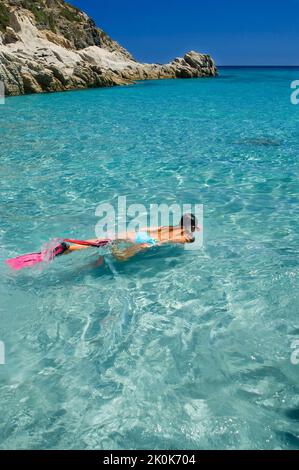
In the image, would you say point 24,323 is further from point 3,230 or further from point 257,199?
point 257,199

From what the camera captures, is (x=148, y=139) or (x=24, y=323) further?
(x=148, y=139)

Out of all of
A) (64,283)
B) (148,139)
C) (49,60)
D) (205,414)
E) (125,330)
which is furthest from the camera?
(49,60)

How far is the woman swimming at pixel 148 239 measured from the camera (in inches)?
269

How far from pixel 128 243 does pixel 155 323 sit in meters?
1.96

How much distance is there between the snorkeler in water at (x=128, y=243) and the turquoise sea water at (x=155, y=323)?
18 cm

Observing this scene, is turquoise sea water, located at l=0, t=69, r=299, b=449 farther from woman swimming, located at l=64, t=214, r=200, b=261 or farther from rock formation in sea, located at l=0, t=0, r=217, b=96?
rock formation in sea, located at l=0, t=0, r=217, b=96

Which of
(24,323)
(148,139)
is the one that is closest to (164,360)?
(24,323)

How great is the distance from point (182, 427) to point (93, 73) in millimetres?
48703

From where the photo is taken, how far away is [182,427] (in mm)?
3814

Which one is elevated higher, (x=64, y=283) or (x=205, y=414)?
(x=64, y=283)

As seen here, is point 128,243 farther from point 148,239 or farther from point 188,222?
point 188,222

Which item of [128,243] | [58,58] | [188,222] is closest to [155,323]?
[128,243]

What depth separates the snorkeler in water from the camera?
6520mm

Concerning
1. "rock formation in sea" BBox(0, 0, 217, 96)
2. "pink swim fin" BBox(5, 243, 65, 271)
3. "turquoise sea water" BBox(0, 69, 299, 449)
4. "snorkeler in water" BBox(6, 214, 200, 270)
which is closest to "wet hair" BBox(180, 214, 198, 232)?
"snorkeler in water" BBox(6, 214, 200, 270)
